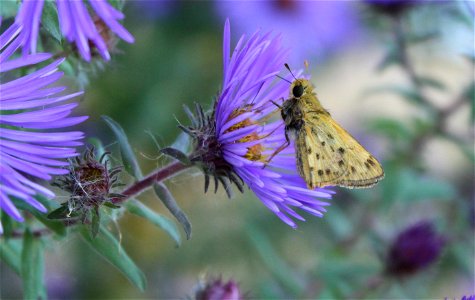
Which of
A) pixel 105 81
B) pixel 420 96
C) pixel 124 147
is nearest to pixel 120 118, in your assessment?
pixel 105 81

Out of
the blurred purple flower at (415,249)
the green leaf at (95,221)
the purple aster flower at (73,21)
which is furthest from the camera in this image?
the blurred purple flower at (415,249)

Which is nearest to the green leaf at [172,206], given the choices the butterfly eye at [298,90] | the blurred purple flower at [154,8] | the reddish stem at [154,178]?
the reddish stem at [154,178]

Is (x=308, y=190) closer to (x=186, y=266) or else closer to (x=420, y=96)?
(x=420, y=96)

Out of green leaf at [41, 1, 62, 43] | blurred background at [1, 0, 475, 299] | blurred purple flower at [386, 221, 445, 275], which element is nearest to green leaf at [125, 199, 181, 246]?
green leaf at [41, 1, 62, 43]

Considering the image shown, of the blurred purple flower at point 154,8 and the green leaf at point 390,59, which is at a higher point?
the blurred purple flower at point 154,8

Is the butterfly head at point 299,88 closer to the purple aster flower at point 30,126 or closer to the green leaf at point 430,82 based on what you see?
the purple aster flower at point 30,126
